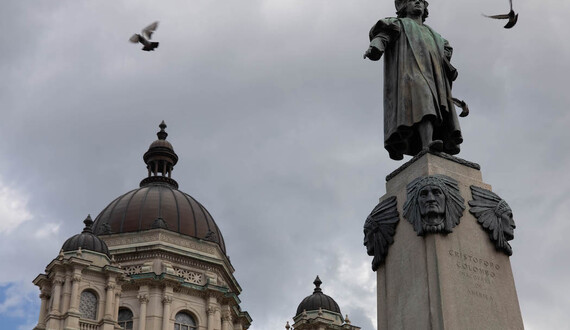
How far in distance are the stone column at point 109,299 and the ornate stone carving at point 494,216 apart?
38.7 m

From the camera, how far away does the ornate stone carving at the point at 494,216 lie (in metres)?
9.86

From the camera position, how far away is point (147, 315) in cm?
5288

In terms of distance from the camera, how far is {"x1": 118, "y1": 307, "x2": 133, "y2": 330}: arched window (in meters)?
53.0

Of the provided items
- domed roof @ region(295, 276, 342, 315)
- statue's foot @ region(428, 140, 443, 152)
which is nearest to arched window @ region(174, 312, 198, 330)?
domed roof @ region(295, 276, 342, 315)

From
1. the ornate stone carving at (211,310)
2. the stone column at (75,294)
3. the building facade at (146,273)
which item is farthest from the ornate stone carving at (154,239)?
the stone column at (75,294)

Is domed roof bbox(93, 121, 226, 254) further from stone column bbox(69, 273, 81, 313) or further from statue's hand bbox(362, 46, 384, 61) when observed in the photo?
statue's hand bbox(362, 46, 384, 61)

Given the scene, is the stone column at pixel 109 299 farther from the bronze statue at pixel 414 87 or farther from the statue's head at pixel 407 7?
the bronze statue at pixel 414 87

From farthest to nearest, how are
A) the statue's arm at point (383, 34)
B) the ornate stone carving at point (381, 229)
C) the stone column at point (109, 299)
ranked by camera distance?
the stone column at point (109, 299)
the statue's arm at point (383, 34)
the ornate stone carving at point (381, 229)

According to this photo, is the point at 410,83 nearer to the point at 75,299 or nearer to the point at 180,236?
the point at 75,299

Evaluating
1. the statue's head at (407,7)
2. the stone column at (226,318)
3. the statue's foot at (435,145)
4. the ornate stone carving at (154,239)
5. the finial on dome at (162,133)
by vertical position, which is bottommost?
the statue's foot at (435,145)

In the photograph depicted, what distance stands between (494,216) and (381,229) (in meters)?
1.42

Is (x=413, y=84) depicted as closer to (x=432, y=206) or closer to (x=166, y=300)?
(x=432, y=206)

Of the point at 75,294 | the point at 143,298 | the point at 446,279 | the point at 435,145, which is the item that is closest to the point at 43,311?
the point at 75,294

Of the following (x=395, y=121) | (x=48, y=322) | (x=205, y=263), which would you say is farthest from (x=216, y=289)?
(x=395, y=121)
